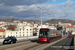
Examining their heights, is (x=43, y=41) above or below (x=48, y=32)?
below

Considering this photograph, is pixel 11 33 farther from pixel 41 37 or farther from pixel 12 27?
pixel 41 37

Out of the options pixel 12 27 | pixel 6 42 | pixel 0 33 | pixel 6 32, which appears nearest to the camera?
pixel 6 42

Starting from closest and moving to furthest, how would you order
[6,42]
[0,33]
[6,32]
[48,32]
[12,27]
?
[6,42] → [48,32] → [6,32] → [0,33] → [12,27]

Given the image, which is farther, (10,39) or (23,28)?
(23,28)

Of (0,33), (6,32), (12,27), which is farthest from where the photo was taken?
(12,27)

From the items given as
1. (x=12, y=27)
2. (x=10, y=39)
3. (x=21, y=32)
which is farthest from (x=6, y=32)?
(x=10, y=39)

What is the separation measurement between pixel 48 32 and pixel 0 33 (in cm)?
12596

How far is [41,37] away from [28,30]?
12574 centimetres

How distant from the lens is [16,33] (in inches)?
5709

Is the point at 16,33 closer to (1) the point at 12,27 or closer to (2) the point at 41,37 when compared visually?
(1) the point at 12,27

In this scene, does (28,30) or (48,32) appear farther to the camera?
(28,30)

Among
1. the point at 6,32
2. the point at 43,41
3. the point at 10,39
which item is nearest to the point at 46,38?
the point at 43,41

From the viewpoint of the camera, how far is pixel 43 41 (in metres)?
28.3

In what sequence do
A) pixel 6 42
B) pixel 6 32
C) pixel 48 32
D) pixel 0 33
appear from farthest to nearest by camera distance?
pixel 0 33
pixel 6 32
pixel 48 32
pixel 6 42
